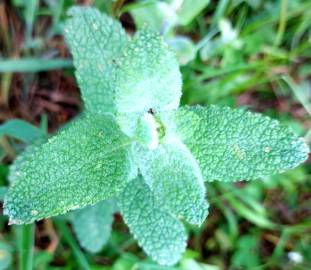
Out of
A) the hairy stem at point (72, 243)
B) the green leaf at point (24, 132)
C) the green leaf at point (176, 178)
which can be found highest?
the green leaf at point (24, 132)

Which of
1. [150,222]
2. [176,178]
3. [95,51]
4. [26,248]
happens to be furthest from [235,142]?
[26,248]

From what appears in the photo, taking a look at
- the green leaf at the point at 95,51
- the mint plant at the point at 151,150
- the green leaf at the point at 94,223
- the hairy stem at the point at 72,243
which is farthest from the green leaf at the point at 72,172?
the hairy stem at the point at 72,243

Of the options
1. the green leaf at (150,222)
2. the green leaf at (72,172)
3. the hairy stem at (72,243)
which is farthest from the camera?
the hairy stem at (72,243)

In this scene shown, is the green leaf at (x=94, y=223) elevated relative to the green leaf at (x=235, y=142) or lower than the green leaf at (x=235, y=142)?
lower

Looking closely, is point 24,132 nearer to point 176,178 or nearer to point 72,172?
point 72,172

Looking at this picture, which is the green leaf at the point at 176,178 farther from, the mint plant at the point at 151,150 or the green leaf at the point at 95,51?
the green leaf at the point at 95,51

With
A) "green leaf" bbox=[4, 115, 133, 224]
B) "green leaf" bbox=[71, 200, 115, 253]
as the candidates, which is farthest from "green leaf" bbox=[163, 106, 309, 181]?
"green leaf" bbox=[71, 200, 115, 253]
